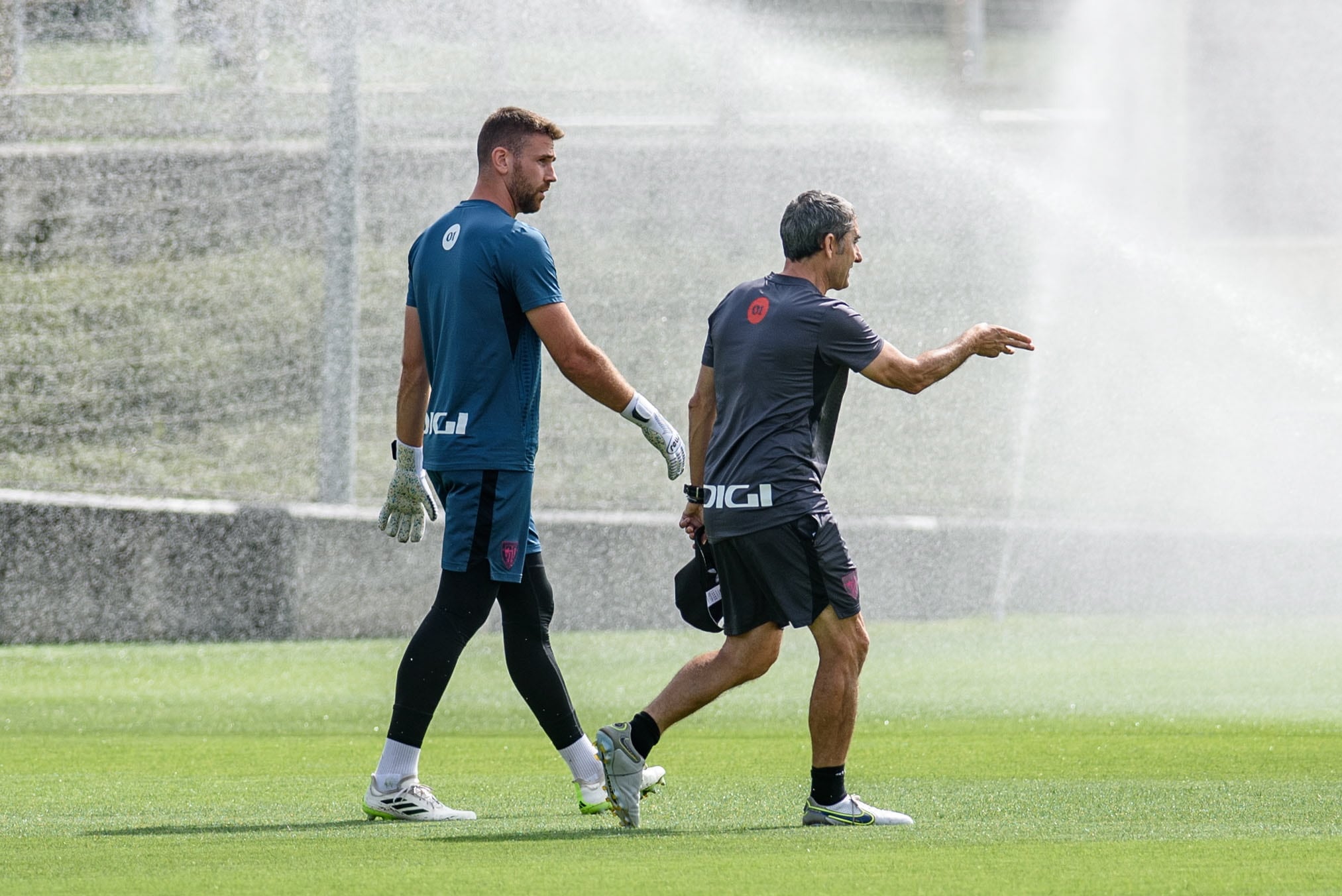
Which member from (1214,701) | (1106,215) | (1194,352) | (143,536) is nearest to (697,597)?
(1214,701)

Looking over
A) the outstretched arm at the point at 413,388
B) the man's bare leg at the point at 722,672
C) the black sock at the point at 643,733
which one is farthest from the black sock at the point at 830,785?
the outstretched arm at the point at 413,388

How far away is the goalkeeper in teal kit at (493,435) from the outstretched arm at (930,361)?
0.63m

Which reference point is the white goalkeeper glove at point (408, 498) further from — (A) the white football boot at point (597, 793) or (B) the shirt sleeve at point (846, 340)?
(B) the shirt sleeve at point (846, 340)

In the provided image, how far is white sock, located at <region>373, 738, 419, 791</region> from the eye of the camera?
5098mm

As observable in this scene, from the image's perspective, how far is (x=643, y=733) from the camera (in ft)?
16.6

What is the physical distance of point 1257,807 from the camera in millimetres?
5156

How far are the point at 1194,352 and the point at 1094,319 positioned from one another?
0.85 m

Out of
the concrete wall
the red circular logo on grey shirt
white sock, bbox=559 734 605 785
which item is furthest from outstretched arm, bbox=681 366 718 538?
the concrete wall

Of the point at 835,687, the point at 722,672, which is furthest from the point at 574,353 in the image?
the point at 835,687

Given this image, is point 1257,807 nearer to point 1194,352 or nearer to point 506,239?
point 506,239

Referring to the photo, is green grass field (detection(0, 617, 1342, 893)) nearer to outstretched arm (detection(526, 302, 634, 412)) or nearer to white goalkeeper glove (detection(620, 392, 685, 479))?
white goalkeeper glove (detection(620, 392, 685, 479))

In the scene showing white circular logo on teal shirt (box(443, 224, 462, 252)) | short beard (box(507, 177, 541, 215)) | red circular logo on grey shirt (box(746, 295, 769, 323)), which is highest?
short beard (box(507, 177, 541, 215))

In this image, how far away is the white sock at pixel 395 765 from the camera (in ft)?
16.7

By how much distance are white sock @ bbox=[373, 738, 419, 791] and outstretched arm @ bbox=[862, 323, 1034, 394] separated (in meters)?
1.61
